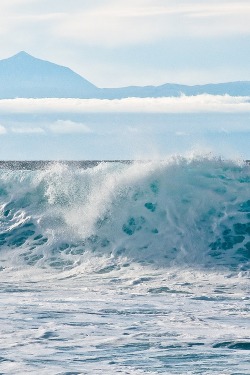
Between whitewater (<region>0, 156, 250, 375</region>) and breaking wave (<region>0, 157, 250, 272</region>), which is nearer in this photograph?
whitewater (<region>0, 156, 250, 375</region>)

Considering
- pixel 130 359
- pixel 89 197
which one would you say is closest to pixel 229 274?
pixel 89 197

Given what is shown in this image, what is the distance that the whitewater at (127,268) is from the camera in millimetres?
11344

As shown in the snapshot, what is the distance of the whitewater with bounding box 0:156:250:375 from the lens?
11344mm

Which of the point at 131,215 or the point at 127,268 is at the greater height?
the point at 131,215

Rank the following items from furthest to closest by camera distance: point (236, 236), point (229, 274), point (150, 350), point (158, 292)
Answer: point (236, 236) → point (229, 274) → point (158, 292) → point (150, 350)

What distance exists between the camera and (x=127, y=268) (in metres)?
20.1

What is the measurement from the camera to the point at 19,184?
27188 mm

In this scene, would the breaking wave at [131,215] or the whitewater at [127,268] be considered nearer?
the whitewater at [127,268]

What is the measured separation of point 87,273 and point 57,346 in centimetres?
811

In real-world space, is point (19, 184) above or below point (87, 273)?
above

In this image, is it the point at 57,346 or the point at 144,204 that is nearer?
the point at 57,346

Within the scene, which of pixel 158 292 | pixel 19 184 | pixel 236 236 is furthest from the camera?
pixel 19 184

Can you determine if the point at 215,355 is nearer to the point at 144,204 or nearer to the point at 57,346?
the point at 57,346

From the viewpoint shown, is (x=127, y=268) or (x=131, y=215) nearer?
(x=127, y=268)
